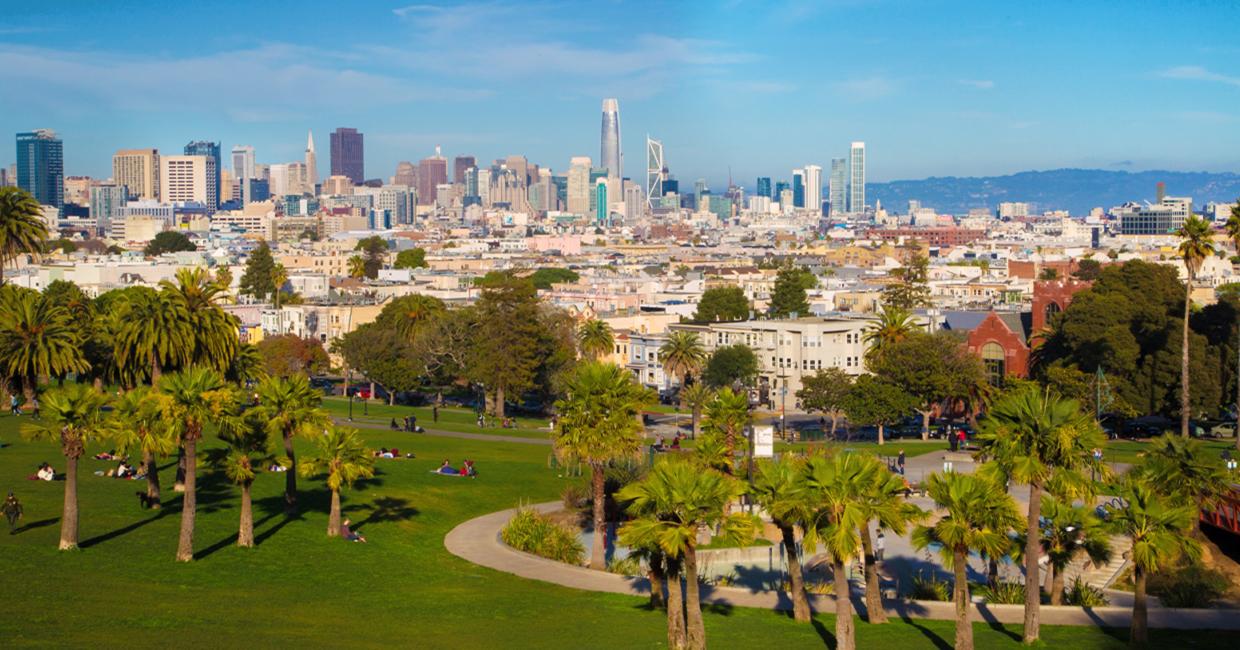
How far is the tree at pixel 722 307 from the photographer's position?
112m

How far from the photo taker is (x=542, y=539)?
3934 centimetres

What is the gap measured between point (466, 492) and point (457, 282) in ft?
358

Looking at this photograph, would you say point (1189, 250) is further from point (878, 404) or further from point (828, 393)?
point (828, 393)

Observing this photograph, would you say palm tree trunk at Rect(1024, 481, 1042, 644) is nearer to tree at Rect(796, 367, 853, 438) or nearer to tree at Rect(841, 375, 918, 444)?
tree at Rect(841, 375, 918, 444)

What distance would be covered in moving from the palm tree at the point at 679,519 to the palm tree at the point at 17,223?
45381 mm

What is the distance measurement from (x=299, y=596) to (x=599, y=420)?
940cm

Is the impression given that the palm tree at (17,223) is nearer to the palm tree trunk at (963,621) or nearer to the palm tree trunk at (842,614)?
the palm tree trunk at (842,614)

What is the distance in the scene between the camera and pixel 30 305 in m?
50.3

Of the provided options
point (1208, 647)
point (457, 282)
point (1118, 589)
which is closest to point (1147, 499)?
point (1208, 647)

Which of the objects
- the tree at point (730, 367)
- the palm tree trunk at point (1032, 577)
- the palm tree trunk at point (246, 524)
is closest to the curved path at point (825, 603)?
the palm tree trunk at point (1032, 577)

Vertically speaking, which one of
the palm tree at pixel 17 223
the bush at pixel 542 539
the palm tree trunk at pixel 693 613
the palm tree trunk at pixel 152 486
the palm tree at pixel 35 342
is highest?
the palm tree at pixel 17 223

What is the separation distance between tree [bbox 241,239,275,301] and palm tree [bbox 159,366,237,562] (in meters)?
109

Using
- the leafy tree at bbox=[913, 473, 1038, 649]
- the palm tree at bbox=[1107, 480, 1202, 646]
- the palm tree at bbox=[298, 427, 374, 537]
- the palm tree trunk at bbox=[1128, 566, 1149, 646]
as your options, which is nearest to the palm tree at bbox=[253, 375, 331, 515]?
the palm tree at bbox=[298, 427, 374, 537]

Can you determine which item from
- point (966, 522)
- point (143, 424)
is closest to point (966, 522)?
point (966, 522)
